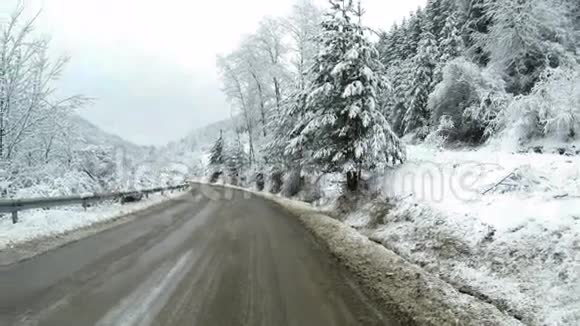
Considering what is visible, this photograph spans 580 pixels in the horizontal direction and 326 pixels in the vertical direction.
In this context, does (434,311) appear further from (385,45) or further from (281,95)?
(385,45)

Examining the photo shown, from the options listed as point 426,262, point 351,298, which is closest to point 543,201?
point 426,262

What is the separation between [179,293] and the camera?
615 centimetres

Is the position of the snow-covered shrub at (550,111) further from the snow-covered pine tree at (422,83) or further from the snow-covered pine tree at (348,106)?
the snow-covered pine tree at (422,83)

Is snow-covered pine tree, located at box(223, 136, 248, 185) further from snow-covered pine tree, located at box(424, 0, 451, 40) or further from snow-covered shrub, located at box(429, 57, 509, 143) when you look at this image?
snow-covered shrub, located at box(429, 57, 509, 143)

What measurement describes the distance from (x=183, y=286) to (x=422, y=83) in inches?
1295

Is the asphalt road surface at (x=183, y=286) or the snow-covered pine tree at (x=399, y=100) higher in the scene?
the snow-covered pine tree at (x=399, y=100)

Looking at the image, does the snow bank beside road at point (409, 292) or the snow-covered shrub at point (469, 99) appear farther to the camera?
the snow-covered shrub at point (469, 99)

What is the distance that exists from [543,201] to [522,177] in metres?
1.68

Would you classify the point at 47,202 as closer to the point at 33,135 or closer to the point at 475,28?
the point at 33,135

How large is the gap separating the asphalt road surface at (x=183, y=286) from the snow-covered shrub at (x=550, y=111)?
914 centimetres

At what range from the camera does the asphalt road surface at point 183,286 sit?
523 cm

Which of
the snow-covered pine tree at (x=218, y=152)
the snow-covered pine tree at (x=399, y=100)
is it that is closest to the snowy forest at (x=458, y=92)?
the snow-covered pine tree at (x=399, y=100)

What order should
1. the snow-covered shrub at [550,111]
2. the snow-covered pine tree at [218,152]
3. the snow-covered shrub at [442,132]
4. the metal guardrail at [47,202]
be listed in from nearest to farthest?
the metal guardrail at [47,202], the snow-covered shrub at [550,111], the snow-covered shrub at [442,132], the snow-covered pine tree at [218,152]

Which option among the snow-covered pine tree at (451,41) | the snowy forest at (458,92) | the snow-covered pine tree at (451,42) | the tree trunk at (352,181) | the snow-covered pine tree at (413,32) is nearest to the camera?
the snowy forest at (458,92)
